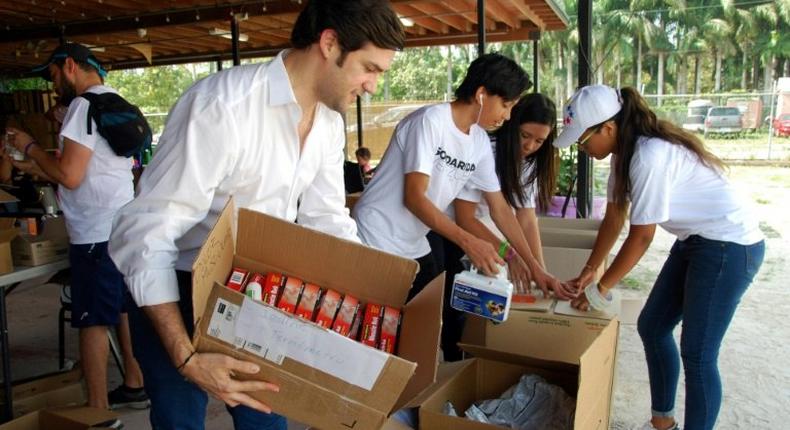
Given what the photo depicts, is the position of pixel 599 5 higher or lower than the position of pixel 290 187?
higher

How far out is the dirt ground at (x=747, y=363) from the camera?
2.54 meters

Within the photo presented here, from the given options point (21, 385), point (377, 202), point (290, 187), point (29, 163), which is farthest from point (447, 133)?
point (21, 385)

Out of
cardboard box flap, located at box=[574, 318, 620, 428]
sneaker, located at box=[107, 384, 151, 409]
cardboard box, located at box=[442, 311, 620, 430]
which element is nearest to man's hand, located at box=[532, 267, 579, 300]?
cardboard box, located at box=[442, 311, 620, 430]

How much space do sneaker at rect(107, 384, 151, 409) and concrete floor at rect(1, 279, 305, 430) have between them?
0.03 metres

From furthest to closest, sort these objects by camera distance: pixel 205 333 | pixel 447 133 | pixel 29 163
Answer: pixel 29 163 < pixel 447 133 < pixel 205 333

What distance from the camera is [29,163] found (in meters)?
2.28

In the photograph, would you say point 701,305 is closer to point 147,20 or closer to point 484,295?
point 484,295

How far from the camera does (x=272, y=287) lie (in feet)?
3.98

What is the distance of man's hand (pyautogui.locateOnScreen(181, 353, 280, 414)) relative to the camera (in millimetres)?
1013

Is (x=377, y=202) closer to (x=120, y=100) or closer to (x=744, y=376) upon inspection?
(x=120, y=100)

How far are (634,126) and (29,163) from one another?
225 centimetres

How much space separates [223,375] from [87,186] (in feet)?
4.93

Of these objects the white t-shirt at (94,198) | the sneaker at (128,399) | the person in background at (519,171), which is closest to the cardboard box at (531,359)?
the person in background at (519,171)

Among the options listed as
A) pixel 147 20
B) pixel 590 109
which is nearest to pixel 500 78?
pixel 590 109
